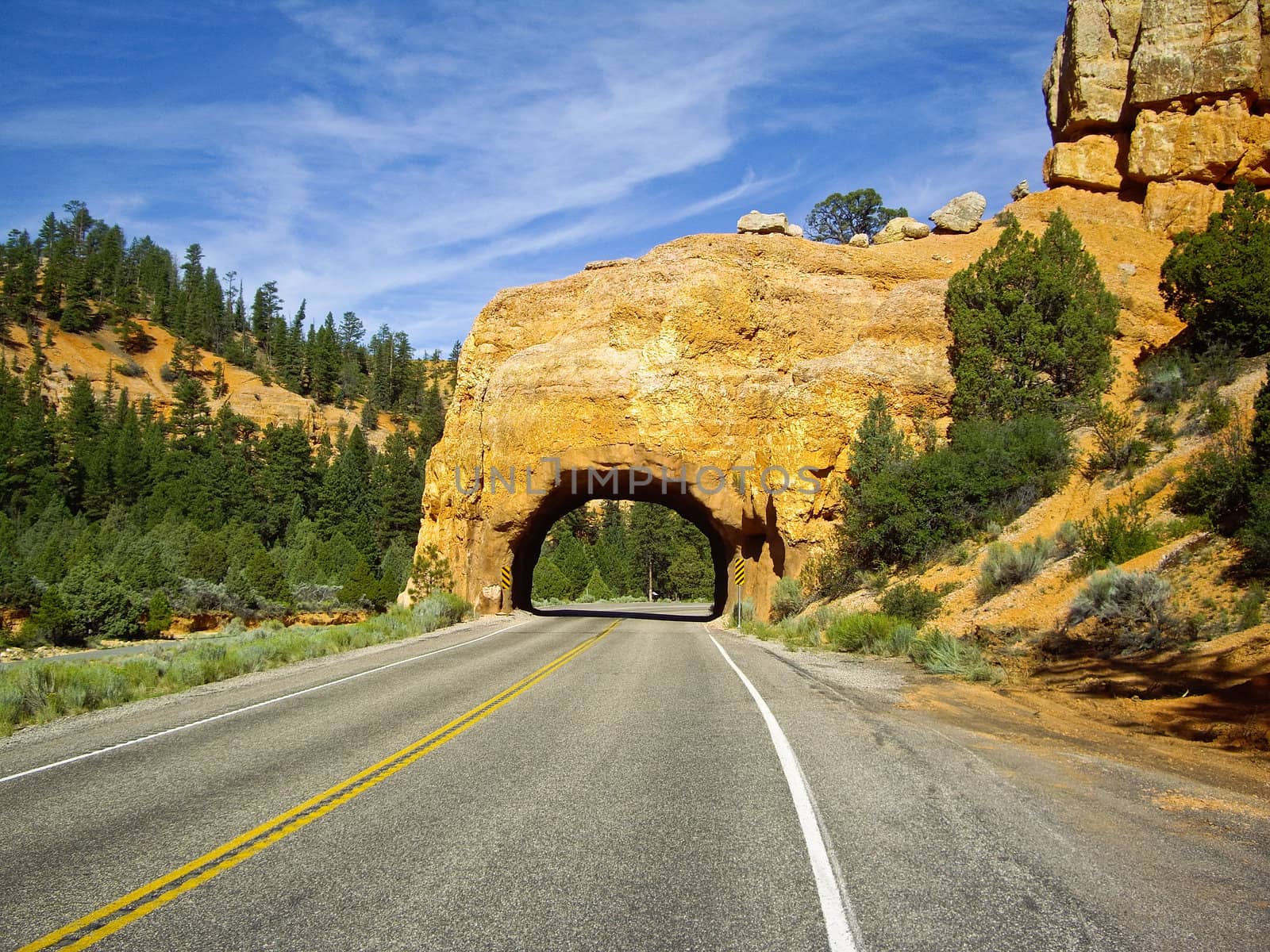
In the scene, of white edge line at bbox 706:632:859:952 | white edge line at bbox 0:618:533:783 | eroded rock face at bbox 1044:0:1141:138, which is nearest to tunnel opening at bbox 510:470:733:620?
eroded rock face at bbox 1044:0:1141:138

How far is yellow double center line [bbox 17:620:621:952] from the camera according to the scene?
159 inches

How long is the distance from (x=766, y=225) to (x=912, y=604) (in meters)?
25.5

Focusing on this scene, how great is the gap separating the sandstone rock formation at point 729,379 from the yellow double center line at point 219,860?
23.9 metres

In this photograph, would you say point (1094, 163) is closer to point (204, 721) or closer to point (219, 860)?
point (204, 721)

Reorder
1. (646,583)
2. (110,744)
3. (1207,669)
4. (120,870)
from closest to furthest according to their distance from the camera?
(120,870) < (110,744) < (1207,669) < (646,583)

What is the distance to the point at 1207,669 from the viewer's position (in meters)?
10.5

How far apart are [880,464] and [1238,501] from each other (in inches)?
518

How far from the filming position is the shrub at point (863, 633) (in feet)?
59.0

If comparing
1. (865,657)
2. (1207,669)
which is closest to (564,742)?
(1207,669)

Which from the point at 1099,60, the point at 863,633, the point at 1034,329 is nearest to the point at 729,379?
the point at 1034,329

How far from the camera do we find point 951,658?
14188 millimetres

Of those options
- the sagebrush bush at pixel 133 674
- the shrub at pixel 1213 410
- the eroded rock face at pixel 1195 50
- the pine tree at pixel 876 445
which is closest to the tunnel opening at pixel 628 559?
the pine tree at pixel 876 445

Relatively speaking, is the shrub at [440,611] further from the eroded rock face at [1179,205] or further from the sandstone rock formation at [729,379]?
the eroded rock face at [1179,205]

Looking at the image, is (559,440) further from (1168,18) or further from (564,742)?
(1168,18)
